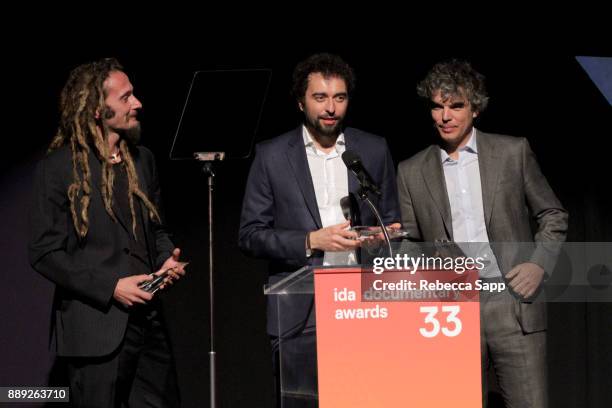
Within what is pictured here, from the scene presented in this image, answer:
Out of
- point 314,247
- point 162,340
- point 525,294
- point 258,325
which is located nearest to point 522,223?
point 525,294

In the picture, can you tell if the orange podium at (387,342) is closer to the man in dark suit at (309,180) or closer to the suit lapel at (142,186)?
the man in dark suit at (309,180)

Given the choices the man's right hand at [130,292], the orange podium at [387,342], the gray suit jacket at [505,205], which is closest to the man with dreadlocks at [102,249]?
the man's right hand at [130,292]

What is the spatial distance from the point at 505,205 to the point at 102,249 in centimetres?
160

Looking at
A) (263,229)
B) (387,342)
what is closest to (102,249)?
(263,229)

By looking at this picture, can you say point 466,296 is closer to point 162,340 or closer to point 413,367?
point 413,367

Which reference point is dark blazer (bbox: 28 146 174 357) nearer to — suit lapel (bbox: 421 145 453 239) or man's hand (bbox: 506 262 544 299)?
suit lapel (bbox: 421 145 453 239)

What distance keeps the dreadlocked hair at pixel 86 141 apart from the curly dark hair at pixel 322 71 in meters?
0.75

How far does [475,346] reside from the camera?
2.91 meters

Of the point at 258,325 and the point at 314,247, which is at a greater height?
the point at 314,247

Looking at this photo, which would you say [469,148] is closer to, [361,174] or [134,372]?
[361,174]

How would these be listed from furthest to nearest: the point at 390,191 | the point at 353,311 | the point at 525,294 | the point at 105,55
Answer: the point at 105,55, the point at 390,191, the point at 525,294, the point at 353,311

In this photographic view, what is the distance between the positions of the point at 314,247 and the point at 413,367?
28.5 inches

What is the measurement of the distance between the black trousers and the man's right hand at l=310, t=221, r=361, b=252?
77cm

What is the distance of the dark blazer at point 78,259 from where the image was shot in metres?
3.50
